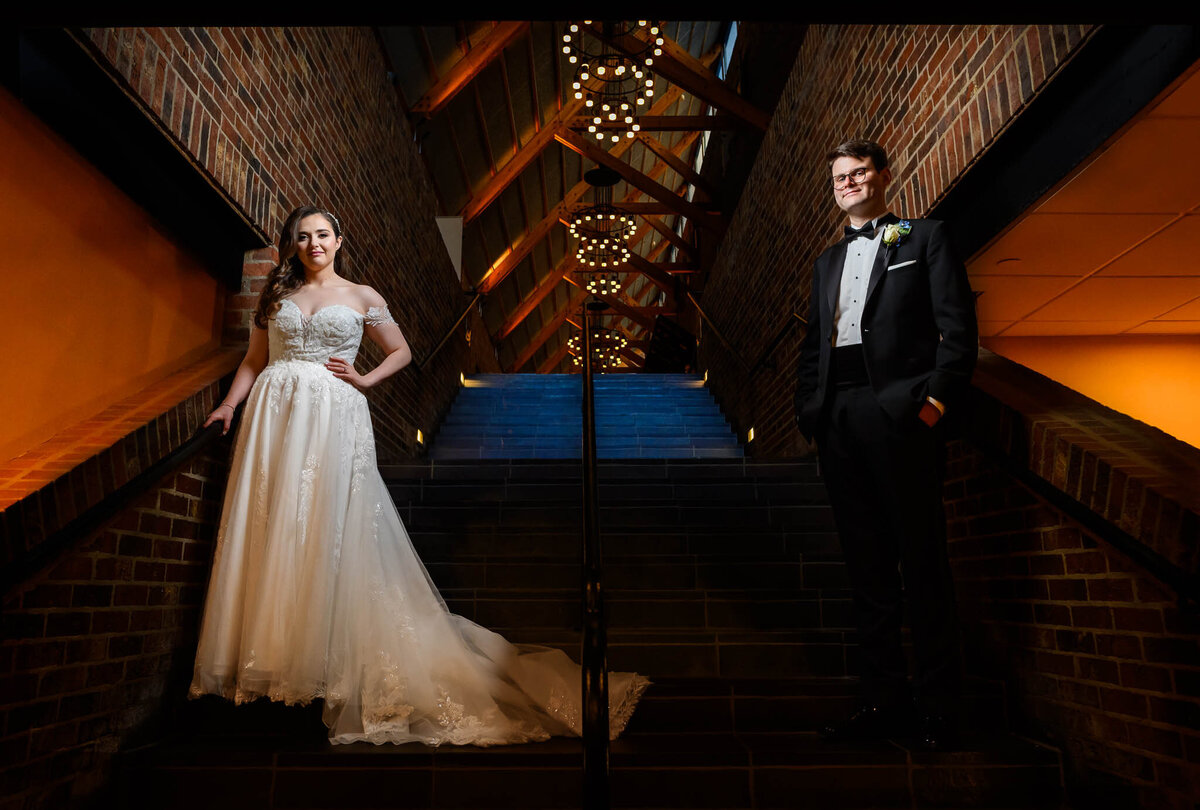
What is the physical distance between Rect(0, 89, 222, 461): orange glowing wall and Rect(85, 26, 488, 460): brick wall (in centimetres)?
29

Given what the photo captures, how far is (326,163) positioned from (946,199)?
121 inches

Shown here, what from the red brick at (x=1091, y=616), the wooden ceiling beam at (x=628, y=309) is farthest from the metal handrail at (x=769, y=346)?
the wooden ceiling beam at (x=628, y=309)

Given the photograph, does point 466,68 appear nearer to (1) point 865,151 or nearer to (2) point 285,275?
(2) point 285,275

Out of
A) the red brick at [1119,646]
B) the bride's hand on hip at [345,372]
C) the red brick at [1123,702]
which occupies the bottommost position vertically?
the red brick at [1123,702]

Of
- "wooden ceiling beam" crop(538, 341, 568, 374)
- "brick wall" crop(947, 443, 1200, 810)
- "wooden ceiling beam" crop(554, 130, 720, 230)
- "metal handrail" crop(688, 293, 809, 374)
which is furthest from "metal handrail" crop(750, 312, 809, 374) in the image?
"wooden ceiling beam" crop(538, 341, 568, 374)

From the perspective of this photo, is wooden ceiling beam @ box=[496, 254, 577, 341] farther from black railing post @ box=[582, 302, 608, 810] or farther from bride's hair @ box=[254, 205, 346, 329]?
black railing post @ box=[582, 302, 608, 810]

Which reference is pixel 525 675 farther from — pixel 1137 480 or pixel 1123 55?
pixel 1123 55

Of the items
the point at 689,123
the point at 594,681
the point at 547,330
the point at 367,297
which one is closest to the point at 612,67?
the point at 689,123

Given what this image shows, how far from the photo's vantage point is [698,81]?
8.75 m

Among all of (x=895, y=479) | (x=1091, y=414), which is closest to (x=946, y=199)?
(x=1091, y=414)

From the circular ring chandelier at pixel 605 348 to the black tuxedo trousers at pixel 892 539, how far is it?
15.4m

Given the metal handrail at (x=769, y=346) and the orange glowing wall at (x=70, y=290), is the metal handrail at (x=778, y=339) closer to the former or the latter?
the metal handrail at (x=769, y=346)

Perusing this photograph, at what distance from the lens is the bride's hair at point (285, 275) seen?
256 cm

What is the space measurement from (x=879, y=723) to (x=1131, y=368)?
314 cm
